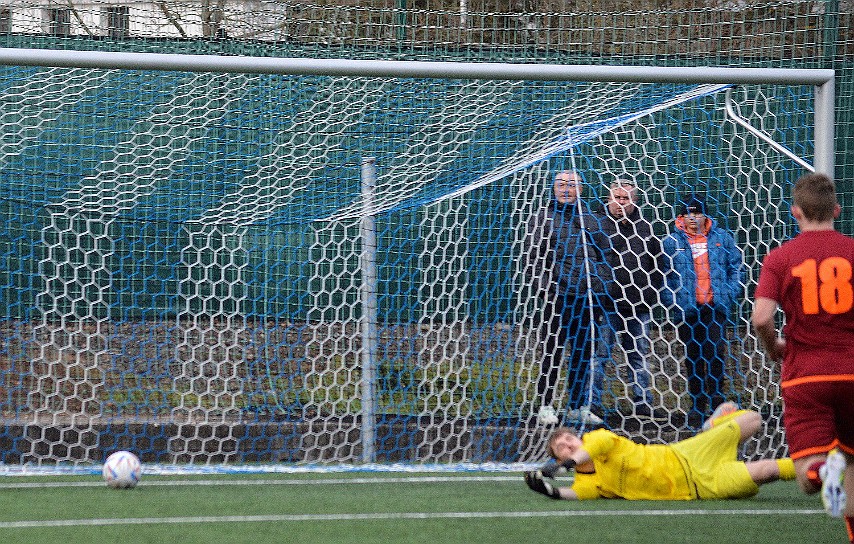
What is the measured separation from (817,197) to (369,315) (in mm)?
3624

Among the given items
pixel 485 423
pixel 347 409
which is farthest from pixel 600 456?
pixel 347 409

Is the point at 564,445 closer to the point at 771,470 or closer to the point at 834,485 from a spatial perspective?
the point at 771,470

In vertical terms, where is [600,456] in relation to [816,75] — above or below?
below

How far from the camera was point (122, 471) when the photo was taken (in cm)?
571

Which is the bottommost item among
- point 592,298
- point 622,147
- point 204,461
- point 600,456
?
point 204,461

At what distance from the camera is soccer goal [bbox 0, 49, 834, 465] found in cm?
709

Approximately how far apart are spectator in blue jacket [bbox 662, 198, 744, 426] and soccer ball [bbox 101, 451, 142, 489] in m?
3.46

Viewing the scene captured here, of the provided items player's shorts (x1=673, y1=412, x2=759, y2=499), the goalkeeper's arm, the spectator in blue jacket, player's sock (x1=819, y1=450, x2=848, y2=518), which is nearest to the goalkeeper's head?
the goalkeeper's arm

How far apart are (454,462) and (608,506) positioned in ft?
6.18

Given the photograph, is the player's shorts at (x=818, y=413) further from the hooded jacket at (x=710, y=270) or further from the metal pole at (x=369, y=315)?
the metal pole at (x=369, y=315)

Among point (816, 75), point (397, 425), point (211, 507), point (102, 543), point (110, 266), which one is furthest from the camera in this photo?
point (110, 266)

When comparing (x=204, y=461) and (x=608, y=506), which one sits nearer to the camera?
(x=608, y=506)

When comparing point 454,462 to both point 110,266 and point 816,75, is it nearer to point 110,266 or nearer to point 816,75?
point 110,266

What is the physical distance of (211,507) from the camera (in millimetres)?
5270
